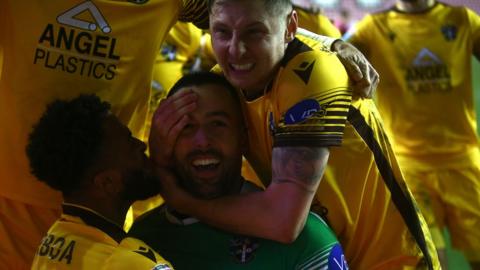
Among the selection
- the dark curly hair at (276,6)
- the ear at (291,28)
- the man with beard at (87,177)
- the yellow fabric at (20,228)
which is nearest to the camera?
the man with beard at (87,177)

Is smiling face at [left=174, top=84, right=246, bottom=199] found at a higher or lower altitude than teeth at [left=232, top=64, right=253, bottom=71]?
lower

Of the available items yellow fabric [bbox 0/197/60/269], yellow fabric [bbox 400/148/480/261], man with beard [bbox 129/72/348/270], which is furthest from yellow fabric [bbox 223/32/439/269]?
yellow fabric [bbox 400/148/480/261]

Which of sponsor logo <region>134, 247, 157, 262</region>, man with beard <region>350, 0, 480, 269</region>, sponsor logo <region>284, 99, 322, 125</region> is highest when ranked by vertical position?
sponsor logo <region>284, 99, 322, 125</region>

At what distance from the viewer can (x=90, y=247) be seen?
95.8 inches

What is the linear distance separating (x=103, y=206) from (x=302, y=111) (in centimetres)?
67

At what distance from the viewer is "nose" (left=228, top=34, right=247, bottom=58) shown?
2.65 meters

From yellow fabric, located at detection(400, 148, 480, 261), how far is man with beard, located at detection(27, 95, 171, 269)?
2.97 m


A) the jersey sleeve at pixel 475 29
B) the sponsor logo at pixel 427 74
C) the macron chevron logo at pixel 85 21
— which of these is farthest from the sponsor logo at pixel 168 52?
the macron chevron logo at pixel 85 21

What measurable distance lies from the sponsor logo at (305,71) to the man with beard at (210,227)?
29cm

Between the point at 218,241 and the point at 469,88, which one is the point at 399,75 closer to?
the point at 469,88

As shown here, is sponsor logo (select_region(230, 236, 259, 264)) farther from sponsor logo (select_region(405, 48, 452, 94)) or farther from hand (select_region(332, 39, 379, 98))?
sponsor logo (select_region(405, 48, 452, 94))

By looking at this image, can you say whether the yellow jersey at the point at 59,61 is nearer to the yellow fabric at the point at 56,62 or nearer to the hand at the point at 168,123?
the yellow fabric at the point at 56,62

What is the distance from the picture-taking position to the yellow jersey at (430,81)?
18.1ft

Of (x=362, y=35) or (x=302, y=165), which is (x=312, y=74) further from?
(x=362, y=35)
